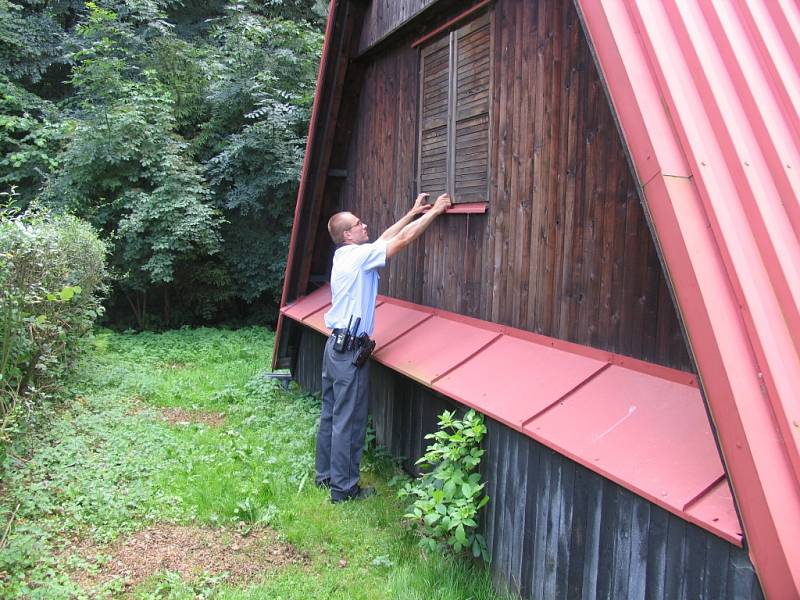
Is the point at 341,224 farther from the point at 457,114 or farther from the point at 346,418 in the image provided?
the point at 346,418

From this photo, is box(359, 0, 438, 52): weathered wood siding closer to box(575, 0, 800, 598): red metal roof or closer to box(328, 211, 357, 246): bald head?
box(328, 211, 357, 246): bald head

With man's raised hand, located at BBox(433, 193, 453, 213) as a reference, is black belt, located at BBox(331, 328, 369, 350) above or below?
below

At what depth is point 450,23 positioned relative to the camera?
520 cm

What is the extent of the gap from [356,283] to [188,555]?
2.25 m

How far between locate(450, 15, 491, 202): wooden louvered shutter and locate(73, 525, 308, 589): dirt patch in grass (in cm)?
292

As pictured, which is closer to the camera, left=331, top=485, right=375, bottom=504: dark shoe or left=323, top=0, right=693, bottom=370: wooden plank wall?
left=323, top=0, right=693, bottom=370: wooden plank wall

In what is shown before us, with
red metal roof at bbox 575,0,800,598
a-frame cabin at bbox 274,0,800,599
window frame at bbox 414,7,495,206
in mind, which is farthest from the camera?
window frame at bbox 414,7,495,206

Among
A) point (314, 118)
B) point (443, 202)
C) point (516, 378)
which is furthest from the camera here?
point (314, 118)

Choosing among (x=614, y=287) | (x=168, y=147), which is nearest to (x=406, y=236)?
(x=614, y=287)

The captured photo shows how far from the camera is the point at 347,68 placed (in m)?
7.24

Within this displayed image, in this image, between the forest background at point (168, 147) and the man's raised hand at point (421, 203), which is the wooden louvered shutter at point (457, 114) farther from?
the forest background at point (168, 147)

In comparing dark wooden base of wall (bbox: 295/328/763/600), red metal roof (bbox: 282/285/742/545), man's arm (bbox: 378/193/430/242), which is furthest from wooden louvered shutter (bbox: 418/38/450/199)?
dark wooden base of wall (bbox: 295/328/763/600)

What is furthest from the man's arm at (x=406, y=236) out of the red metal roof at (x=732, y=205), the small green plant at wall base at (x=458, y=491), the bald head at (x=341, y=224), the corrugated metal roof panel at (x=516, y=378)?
the red metal roof at (x=732, y=205)

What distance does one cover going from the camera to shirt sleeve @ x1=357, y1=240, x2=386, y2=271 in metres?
4.84
